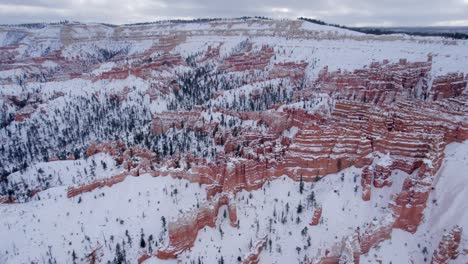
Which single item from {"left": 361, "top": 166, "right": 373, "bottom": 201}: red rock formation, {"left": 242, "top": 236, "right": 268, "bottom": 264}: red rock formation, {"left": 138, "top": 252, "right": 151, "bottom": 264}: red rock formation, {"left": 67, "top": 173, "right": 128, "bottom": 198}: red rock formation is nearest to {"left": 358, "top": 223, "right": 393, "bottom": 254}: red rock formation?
{"left": 361, "top": 166, "right": 373, "bottom": 201}: red rock formation

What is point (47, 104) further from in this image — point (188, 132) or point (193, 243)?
point (193, 243)

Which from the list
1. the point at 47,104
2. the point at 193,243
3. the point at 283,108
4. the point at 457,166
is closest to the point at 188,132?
the point at 283,108

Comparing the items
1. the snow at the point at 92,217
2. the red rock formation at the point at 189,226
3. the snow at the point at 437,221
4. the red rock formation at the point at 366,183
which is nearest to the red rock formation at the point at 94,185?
the snow at the point at 92,217

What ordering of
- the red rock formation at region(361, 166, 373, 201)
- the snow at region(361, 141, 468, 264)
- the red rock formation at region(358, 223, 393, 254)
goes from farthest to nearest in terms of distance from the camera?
the red rock formation at region(361, 166, 373, 201) < the red rock formation at region(358, 223, 393, 254) < the snow at region(361, 141, 468, 264)

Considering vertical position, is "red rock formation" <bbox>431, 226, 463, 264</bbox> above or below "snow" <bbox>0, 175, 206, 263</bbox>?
above

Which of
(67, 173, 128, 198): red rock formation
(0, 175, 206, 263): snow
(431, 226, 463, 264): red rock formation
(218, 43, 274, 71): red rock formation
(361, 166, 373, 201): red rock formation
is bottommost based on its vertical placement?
(0, 175, 206, 263): snow

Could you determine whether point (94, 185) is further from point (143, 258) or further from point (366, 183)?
point (366, 183)

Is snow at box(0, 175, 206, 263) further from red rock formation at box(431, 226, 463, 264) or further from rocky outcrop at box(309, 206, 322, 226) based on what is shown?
red rock formation at box(431, 226, 463, 264)

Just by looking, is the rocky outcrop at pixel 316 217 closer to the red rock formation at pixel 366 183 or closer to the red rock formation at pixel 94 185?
the red rock formation at pixel 366 183

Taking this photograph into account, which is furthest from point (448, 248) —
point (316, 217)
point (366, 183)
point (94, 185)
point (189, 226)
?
point (94, 185)
